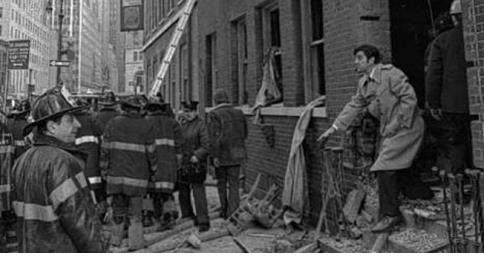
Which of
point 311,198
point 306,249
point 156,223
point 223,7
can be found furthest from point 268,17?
point 306,249

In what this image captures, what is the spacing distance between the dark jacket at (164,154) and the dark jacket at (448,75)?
12.8 ft

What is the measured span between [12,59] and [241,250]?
1279cm

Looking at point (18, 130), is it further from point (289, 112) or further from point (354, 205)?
point (354, 205)

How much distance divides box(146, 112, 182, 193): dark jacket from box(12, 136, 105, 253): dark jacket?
4.11 metres

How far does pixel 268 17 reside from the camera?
9297mm

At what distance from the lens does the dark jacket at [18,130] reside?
7.83 m

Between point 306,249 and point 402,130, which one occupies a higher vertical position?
point 402,130

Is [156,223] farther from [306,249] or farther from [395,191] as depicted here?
[395,191]

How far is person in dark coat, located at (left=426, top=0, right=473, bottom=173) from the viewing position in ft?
15.0

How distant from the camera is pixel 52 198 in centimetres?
263

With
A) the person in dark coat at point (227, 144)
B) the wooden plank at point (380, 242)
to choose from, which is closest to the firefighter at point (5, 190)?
the person in dark coat at point (227, 144)

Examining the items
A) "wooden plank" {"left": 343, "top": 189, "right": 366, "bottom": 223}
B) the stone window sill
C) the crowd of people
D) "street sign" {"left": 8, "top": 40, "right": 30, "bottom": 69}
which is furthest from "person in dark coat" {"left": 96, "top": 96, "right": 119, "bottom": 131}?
"street sign" {"left": 8, "top": 40, "right": 30, "bottom": 69}

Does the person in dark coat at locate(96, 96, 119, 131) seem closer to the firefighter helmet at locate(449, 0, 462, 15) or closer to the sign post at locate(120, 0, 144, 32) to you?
the firefighter helmet at locate(449, 0, 462, 15)

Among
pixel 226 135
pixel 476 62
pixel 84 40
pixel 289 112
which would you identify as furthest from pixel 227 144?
pixel 84 40
